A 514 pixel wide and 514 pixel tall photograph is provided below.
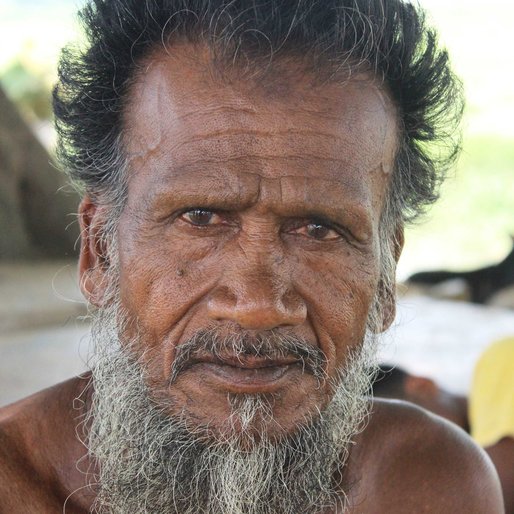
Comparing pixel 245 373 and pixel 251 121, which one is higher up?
pixel 251 121

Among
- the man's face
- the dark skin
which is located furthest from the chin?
the dark skin

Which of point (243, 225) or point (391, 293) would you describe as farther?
point (391, 293)

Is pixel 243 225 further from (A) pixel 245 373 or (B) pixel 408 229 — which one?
(B) pixel 408 229

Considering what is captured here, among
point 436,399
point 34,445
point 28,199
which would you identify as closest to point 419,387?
point 436,399

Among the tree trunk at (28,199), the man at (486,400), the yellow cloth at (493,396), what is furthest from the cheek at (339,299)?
the tree trunk at (28,199)

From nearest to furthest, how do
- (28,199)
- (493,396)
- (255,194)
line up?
1. (255,194)
2. (493,396)
3. (28,199)

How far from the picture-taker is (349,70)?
218 centimetres

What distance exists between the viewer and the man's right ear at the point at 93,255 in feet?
7.76

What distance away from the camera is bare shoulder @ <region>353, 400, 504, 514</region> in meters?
2.38

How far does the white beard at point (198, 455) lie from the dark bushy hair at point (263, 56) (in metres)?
0.43

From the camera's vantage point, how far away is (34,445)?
2.28 meters

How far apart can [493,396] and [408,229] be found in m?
1.43

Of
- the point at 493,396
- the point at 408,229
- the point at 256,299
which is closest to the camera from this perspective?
the point at 256,299

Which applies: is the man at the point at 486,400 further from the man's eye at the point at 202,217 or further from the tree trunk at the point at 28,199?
the tree trunk at the point at 28,199
